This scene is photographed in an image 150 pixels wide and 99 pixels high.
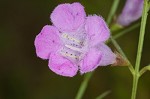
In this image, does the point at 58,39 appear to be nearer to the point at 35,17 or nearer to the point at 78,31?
the point at 78,31

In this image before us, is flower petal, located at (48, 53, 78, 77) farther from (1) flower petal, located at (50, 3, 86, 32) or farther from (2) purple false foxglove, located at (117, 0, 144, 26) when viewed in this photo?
(2) purple false foxglove, located at (117, 0, 144, 26)

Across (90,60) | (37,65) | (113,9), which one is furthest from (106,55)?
(37,65)

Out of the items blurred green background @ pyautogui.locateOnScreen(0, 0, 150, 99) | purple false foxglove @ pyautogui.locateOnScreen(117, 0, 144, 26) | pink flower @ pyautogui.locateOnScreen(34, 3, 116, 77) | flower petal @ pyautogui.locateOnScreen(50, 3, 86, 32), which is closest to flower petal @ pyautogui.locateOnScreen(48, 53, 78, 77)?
pink flower @ pyautogui.locateOnScreen(34, 3, 116, 77)

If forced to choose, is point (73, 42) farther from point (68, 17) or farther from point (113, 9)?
point (113, 9)

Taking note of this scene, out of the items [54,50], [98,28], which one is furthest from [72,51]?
[98,28]

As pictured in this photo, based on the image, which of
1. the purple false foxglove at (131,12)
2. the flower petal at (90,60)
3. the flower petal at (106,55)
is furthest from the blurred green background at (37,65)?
the flower petal at (90,60)
